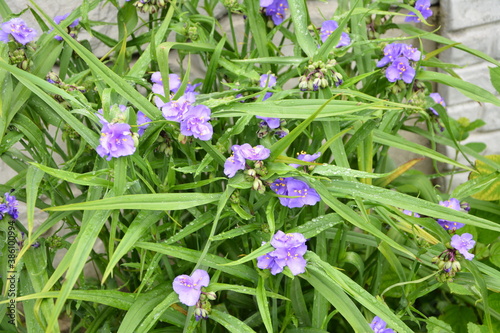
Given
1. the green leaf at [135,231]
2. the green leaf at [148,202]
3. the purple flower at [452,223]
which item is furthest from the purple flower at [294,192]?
the purple flower at [452,223]

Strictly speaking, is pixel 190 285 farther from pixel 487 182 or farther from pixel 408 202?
pixel 487 182

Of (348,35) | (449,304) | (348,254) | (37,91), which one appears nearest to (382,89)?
(348,35)

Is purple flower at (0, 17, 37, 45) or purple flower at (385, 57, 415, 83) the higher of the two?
purple flower at (0, 17, 37, 45)

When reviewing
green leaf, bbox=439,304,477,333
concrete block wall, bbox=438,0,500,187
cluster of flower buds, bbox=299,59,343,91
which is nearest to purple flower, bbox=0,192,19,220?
cluster of flower buds, bbox=299,59,343,91

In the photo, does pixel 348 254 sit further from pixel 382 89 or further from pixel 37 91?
pixel 37 91

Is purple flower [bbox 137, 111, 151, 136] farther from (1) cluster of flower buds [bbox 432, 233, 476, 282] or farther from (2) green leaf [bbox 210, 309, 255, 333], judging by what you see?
(1) cluster of flower buds [bbox 432, 233, 476, 282]

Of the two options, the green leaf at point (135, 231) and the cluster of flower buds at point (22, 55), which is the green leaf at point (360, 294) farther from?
the cluster of flower buds at point (22, 55)
